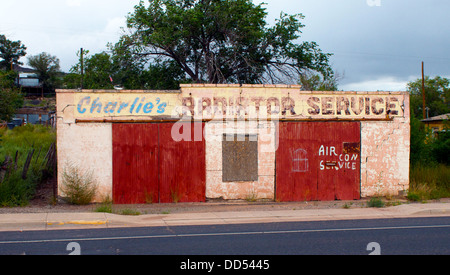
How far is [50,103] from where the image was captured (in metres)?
58.5

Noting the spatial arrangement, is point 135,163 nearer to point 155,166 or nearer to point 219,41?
point 155,166

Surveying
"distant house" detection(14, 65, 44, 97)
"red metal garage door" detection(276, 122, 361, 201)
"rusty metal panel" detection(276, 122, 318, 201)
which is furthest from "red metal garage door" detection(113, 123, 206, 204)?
"distant house" detection(14, 65, 44, 97)

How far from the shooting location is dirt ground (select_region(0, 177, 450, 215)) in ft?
42.9

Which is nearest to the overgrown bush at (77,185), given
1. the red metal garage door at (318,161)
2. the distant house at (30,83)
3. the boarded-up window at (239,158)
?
the boarded-up window at (239,158)

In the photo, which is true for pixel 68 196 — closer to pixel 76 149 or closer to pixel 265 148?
pixel 76 149

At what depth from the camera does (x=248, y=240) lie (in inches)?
358

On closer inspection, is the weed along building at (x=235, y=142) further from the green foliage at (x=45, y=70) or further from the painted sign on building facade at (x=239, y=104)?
the green foliage at (x=45, y=70)

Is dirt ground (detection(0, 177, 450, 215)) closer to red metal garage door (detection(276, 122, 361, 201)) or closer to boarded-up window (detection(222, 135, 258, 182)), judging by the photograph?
red metal garage door (detection(276, 122, 361, 201))

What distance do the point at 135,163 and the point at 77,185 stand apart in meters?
1.97

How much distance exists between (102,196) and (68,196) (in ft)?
3.50

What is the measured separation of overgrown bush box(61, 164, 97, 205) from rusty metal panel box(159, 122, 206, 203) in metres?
2.32

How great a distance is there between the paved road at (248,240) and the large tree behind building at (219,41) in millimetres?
14565

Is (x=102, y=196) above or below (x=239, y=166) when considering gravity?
below
